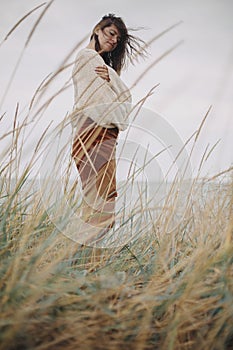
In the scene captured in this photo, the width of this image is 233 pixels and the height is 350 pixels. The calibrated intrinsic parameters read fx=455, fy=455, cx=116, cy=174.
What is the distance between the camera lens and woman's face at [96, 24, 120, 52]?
5.68ft

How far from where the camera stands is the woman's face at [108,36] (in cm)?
173

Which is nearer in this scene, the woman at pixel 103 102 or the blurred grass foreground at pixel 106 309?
the blurred grass foreground at pixel 106 309

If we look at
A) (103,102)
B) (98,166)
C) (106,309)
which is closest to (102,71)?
(103,102)

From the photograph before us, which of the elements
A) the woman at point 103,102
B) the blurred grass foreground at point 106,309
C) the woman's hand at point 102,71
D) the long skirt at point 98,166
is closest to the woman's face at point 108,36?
the woman at point 103,102

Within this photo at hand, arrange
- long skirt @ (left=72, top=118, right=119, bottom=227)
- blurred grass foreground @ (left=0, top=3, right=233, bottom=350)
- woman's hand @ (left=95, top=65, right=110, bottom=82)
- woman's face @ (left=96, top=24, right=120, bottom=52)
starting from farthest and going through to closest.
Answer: woman's face @ (left=96, top=24, right=120, bottom=52) < woman's hand @ (left=95, top=65, right=110, bottom=82) < long skirt @ (left=72, top=118, right=119, bottom=227) < blurred grass foreground @ (left=0, top=3, right=233, bottom=350)

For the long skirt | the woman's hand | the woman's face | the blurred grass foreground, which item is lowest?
the blurred grass foreground

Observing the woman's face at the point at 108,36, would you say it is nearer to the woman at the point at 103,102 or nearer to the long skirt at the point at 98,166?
the woman at the point at 103,102

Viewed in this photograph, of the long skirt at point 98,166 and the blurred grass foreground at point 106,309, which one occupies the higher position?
the long skirt at point 98,166

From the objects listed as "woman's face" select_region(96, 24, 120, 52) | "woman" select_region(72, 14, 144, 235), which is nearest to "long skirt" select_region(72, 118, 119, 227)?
"woman" select_region(72, 14, 144, 235)

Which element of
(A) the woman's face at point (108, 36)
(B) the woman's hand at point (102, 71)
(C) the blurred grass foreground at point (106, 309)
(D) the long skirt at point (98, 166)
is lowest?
(C) the blurred grass foreground at point (106, 309)

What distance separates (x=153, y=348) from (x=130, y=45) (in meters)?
1.29

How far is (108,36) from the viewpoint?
1.74 metres

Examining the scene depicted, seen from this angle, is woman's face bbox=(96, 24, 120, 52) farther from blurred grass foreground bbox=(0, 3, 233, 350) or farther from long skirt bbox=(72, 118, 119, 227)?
blurred grass foreground bbox=(0, 3, 233, 350)

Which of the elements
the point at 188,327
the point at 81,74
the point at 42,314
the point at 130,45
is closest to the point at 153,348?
the point at 188,327
